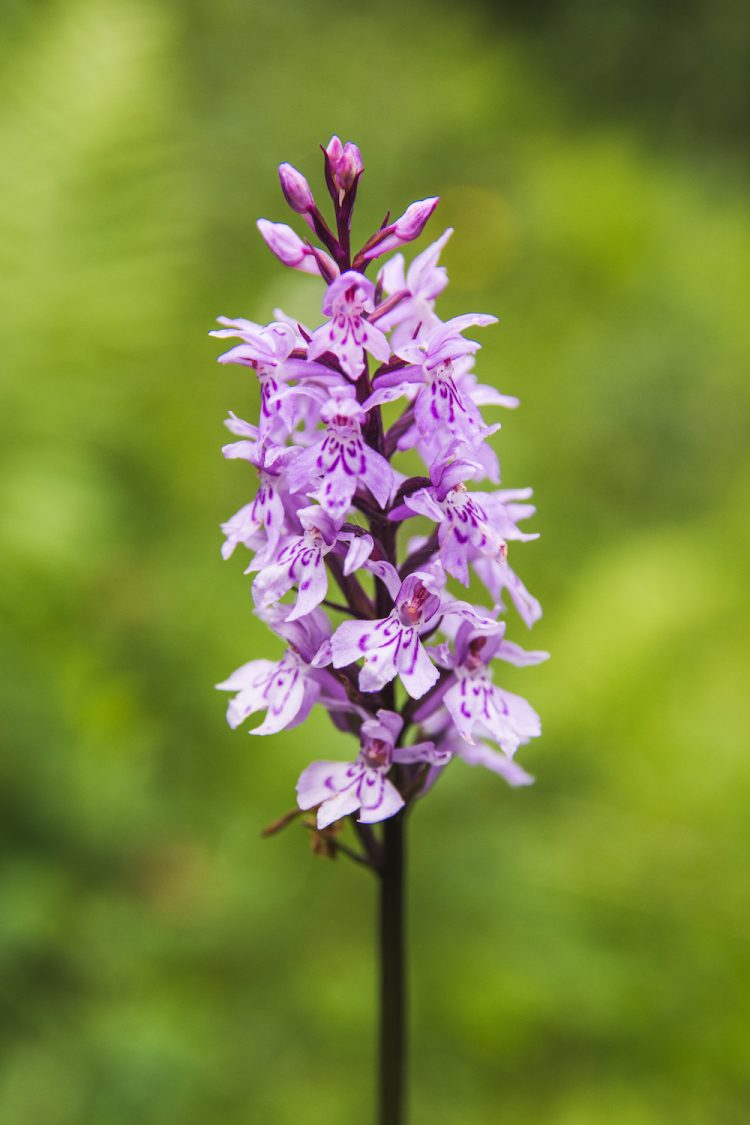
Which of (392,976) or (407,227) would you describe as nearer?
(407,227)

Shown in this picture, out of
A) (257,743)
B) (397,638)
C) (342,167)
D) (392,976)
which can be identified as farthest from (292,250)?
(257,743)

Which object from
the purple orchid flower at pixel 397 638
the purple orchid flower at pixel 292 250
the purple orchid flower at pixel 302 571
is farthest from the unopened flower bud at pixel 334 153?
the purple orchid flower at pixel 397 638

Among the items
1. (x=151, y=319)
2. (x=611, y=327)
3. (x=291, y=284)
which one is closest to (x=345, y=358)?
(x=151, y=319)

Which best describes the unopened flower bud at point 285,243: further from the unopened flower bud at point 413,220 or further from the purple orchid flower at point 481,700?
the purple orchid flower at point 481,700

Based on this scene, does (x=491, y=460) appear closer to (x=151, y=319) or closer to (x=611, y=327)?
(x=151, y=319)

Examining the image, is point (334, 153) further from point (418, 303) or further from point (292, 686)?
point (292, 686)

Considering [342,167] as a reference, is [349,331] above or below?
below
